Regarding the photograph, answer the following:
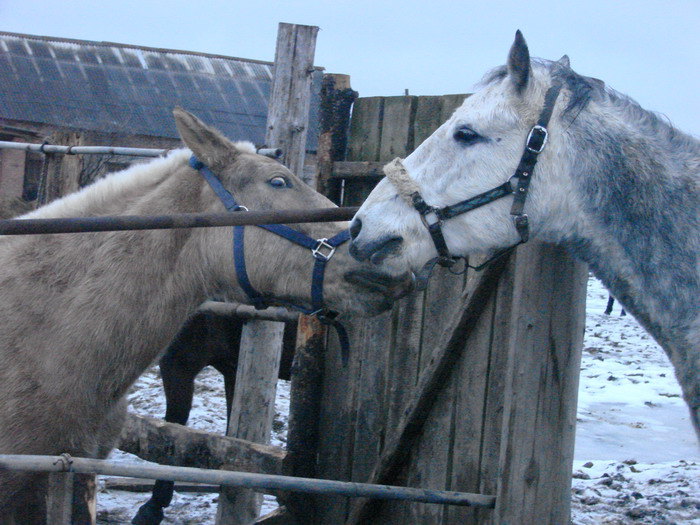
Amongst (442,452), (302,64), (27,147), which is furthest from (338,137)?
(27,147)

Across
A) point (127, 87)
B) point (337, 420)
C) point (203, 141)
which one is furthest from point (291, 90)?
point (127, 87)

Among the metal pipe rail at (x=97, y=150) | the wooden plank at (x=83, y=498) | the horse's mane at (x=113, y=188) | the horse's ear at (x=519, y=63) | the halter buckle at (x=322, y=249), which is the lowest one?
the wooden plank at (x=83, y=498)

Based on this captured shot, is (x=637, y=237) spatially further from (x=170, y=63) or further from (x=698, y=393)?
(x=170, y=63)

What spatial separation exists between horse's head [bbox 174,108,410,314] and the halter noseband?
330mm

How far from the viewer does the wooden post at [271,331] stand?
4117mm

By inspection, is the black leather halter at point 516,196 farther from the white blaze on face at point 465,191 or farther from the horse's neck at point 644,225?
the horse's neck at point 644,225

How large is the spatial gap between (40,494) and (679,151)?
253 centimetres

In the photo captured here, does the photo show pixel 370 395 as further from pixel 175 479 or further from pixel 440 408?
pixel 175 479

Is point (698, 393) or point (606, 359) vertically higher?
point (606, 359)

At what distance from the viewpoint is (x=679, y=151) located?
2.38 metres

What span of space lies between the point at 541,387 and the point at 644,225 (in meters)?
0.73

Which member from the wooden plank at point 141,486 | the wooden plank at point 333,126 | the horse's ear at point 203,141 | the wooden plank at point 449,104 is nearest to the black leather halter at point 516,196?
the wooden plank at point 449,104

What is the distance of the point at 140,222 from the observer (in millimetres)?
2480

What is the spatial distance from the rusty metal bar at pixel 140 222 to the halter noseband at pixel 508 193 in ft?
1.56
